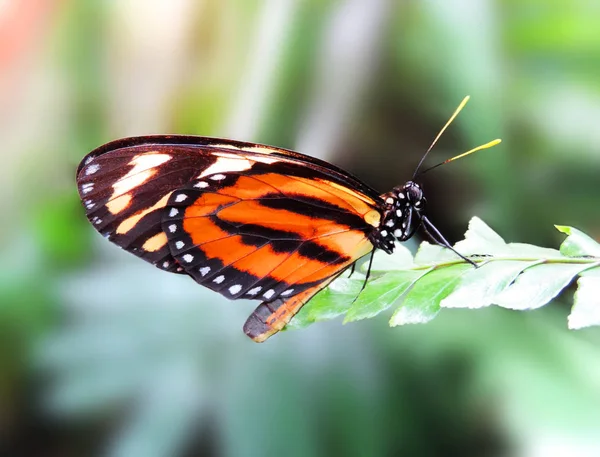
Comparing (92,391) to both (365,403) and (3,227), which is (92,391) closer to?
(3,227)

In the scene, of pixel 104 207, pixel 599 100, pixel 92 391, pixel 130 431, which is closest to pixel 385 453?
pixel 130 431

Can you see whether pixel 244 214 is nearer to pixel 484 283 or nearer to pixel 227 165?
pixel 227 165

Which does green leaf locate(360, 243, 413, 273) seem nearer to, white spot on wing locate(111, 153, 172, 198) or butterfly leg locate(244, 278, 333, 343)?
butterfly leg locate(244, 278, 333, 343)

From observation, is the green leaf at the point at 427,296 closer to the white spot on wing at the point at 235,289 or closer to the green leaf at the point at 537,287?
the green leaf at the point at 537,287

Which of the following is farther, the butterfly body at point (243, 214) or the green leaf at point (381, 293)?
the butterfly body at point (243, 214)

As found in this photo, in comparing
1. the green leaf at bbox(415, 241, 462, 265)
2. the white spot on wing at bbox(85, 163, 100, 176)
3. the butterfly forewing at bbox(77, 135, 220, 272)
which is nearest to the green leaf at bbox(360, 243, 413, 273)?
the green leaf at bbox(415, 241, 462, 265)

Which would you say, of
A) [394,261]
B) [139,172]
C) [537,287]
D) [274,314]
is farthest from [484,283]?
[139,172]

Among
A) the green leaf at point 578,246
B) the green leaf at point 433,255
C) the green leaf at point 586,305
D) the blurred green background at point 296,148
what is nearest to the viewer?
the green leaf at point 586,305


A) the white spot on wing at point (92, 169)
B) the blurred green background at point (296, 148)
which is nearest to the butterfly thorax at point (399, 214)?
the white spot on wing at point (92, 169)
